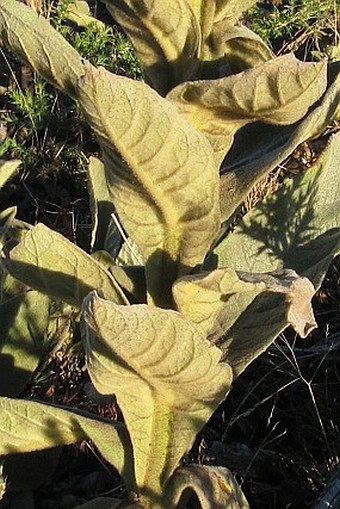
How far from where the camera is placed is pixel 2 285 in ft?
7.25

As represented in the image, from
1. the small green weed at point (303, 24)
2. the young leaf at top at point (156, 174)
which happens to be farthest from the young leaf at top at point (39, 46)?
the small green weed at point (303, 24)

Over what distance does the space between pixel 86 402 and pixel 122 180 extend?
3.43 ft

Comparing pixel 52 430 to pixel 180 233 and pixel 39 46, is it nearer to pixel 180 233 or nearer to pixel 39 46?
pixel 180 233

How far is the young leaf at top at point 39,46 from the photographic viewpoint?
1.30 meters

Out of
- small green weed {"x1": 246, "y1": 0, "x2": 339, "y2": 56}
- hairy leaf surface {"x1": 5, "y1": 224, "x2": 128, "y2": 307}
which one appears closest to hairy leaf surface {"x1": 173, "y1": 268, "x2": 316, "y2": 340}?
hairy leaf surface {"x1": 5, "y1": 224, "x2": 128, "y2": 307}

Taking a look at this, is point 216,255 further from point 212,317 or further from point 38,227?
point 38,227

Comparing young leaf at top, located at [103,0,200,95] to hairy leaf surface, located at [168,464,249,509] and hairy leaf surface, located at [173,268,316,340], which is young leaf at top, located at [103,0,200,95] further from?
hairy leaf surface, located at [168,464,249,509]

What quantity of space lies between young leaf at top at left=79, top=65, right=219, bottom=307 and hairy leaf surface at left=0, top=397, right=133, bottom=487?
279mm

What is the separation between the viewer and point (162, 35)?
1.32 meters

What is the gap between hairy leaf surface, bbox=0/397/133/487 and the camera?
1610 mm

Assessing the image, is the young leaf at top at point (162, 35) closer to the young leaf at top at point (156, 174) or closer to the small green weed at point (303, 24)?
the young leaf at top at point (156, 174)

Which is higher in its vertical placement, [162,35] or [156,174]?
[162,35]

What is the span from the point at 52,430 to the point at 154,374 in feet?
0.99

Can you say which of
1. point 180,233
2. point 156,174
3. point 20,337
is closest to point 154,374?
point 180,233
